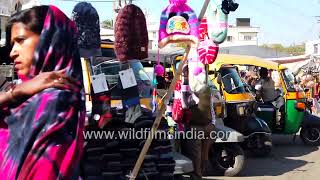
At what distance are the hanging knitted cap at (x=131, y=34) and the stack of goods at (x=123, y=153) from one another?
77 centimetres

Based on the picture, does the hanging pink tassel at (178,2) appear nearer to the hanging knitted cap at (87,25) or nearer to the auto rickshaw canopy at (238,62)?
the hanging knitted cap at (87,25)

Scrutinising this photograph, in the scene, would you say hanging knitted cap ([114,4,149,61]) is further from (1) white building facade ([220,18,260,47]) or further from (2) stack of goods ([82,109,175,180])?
(1) white building facade ([220,18,260,47])

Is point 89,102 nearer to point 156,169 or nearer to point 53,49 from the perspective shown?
point 156,169

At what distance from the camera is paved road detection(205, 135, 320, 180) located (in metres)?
8.27

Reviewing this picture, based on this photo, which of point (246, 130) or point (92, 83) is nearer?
point (92, 83)

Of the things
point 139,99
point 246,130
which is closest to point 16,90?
point 139,99

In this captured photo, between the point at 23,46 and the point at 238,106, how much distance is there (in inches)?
280

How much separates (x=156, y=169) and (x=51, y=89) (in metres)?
3.04

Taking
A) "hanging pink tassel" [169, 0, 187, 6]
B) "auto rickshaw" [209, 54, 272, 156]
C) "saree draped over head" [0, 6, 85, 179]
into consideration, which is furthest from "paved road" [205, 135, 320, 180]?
"saree draped over head" [0, 6, 85, 179]

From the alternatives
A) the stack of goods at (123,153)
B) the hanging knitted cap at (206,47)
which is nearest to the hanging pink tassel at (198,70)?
the hanging knitted cap at (206,47)

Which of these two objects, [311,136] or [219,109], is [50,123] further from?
[311,136]

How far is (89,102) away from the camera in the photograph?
17.0 ft

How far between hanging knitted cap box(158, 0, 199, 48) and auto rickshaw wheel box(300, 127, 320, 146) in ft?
23.7

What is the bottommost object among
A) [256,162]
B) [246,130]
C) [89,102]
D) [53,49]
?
[256,162]
